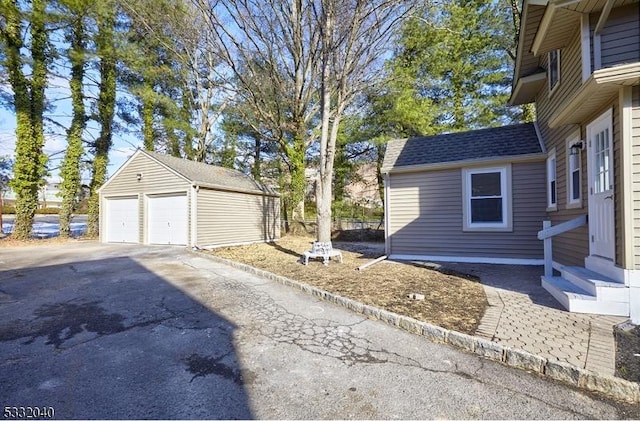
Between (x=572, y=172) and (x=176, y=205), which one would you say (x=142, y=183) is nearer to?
(x=176, y=205)

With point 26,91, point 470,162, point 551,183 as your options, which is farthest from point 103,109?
point 551,183

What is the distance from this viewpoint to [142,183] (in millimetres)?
13367

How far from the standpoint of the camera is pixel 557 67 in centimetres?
655

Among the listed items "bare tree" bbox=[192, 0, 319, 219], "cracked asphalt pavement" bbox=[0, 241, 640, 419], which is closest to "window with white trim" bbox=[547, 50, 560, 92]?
"cracked asphalt pavement" bbox=[0, 241, 640, 419]

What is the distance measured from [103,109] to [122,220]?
7149mm

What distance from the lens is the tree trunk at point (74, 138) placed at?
1530 cm

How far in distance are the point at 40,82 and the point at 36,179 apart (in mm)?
4363

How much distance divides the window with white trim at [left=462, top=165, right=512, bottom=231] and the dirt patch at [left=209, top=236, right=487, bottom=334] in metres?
A: 2.04

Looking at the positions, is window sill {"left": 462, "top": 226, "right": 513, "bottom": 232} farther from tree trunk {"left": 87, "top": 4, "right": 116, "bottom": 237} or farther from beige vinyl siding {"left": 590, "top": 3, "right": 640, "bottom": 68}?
tree trunk {"left": 87, "top": 4, "right": 116, "bottom": 237}

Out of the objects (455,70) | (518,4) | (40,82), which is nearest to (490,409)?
(455,70)

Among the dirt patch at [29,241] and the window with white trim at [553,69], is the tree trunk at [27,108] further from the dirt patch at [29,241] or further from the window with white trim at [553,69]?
the window with white trim at [553,69]

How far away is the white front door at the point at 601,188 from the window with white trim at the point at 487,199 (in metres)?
2.98

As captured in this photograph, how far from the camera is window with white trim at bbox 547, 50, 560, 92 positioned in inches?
256

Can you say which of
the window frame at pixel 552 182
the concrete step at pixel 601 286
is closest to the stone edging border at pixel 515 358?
the concrete step at pixel 601 286
